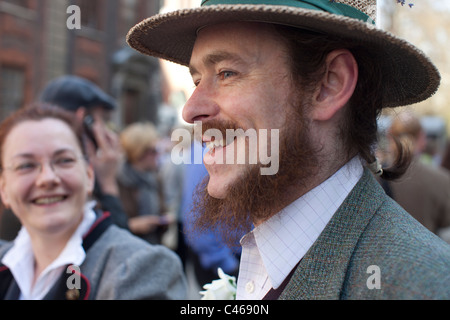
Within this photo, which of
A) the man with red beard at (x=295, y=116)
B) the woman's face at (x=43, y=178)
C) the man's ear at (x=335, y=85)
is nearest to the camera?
the man with red beard at (x=295, y=116)

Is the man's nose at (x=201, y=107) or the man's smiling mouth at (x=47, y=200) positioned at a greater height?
the man's nose at (x=201, y=107)

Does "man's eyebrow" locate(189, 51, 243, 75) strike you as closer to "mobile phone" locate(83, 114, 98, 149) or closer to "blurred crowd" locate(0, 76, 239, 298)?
"blurred crowd" locate(0, 76, 239, 298)

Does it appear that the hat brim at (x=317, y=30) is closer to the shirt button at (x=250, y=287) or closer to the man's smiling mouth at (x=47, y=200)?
the shirt button at (x=250, y=287)

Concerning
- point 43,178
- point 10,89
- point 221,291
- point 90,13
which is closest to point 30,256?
point 43,178

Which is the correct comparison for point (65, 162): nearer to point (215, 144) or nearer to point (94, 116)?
point (215, 144)

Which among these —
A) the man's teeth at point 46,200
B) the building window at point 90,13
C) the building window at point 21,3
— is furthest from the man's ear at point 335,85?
the building window at point 90,13

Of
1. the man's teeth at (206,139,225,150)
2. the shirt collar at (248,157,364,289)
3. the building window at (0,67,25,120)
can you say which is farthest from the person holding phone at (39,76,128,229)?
the building window at (0,67,25,120)

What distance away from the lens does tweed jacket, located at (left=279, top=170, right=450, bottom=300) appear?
111cm

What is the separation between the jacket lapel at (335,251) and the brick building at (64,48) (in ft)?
34.0

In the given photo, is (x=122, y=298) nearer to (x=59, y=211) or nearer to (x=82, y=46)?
(x=59, y=211)

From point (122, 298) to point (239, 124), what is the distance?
107 cm

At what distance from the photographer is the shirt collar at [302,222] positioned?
4.82 feet

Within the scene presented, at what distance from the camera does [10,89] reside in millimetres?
13875

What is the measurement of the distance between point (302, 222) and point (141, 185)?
3.85m
